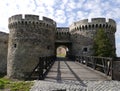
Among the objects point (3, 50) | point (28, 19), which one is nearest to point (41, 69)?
point (28, 19)

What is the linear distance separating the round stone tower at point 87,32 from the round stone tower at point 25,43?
3.94 meters

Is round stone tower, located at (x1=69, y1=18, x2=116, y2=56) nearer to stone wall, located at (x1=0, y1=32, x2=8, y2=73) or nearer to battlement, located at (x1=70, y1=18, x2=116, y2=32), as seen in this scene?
battlement, located at (x1=70, y1=18, x2=116, y2=32)

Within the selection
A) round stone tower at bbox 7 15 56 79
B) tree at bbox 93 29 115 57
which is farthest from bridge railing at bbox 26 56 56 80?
tree at bbox 93 29 115 57

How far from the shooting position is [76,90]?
4902mm

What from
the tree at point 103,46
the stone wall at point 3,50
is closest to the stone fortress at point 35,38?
the tree at point 103,46

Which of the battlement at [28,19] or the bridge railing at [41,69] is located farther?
the battlement at [28,19]

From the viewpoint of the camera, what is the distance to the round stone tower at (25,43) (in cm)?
1869

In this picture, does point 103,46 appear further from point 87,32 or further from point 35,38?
point 35,38

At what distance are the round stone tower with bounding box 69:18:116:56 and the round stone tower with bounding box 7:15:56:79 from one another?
3.94m

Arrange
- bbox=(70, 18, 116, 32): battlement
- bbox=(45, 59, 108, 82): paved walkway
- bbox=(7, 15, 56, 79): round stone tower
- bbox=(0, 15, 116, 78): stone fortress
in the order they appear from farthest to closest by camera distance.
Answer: bbox=(70, 18, 116, 32): battlement → bbox=(0, 15, 116, 78): stone fortress → bbox=(7, 15, 56, 79): round stone tower → bbox=(45, 59, 108, 82): paved walkway

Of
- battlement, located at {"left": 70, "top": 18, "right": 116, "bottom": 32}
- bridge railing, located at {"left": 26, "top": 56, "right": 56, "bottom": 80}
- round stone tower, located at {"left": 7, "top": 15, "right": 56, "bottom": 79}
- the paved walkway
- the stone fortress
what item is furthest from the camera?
battlement, located at {"left": 70, "top": 18, "right": 116, "bottom": 32}

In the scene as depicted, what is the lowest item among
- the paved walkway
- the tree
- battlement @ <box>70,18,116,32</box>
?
the paved walkway

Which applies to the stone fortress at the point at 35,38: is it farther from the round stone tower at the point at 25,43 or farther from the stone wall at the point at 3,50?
the stone wall at the point at 3,50

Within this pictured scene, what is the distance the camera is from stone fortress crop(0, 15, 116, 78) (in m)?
18.8
